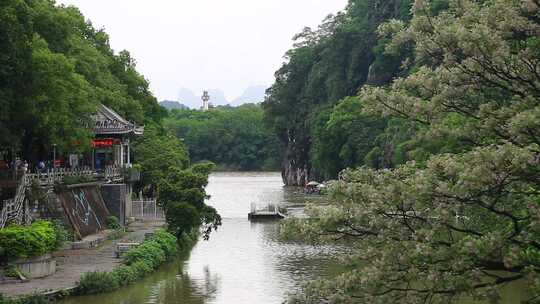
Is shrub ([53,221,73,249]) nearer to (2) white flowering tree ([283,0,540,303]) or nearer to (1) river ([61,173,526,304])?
(1) river ([61,173,526,304])

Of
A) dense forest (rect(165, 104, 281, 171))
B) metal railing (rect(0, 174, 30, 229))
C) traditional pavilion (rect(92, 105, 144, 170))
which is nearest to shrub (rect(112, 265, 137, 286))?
metal railing (rect(0, 174, 30, 229))

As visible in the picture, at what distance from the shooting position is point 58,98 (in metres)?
31.1

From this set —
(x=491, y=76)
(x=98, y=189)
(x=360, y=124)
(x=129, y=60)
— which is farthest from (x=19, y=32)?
(x=360, y=124)

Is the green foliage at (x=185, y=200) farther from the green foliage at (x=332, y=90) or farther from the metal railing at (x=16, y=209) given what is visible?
the green foliage at (x=332, y=90)

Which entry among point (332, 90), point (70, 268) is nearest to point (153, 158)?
point (70, 268)

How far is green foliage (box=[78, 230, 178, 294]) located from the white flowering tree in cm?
1579

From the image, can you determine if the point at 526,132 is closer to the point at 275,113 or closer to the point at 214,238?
the point at 214,238

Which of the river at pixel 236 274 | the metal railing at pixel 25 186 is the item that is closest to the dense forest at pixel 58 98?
the metal railing at pixel 25 186

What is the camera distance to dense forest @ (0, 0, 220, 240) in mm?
27547

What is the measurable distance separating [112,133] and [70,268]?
16.7 meters

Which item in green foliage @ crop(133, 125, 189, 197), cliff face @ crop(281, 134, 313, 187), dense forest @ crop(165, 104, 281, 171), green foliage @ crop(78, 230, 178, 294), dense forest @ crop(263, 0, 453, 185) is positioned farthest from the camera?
dense forest @ crop(165, 104, 281, 171)

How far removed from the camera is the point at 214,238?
44.6 meters

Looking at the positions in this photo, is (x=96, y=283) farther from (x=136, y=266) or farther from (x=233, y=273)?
(x=233, y=273)

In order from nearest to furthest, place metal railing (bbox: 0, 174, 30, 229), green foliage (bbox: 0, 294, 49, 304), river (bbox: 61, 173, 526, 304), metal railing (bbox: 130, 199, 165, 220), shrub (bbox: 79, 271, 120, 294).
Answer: green foliage (bbox: 0, 294, 49, 304) → shrub (bbox: 79, 271, 120, 294) → river (bbox: 61, 173, 526, 304) → metal railing (bbox: 0, 174, 30, 229) → metal railing (bbox: 130, 199, 165, 220)
